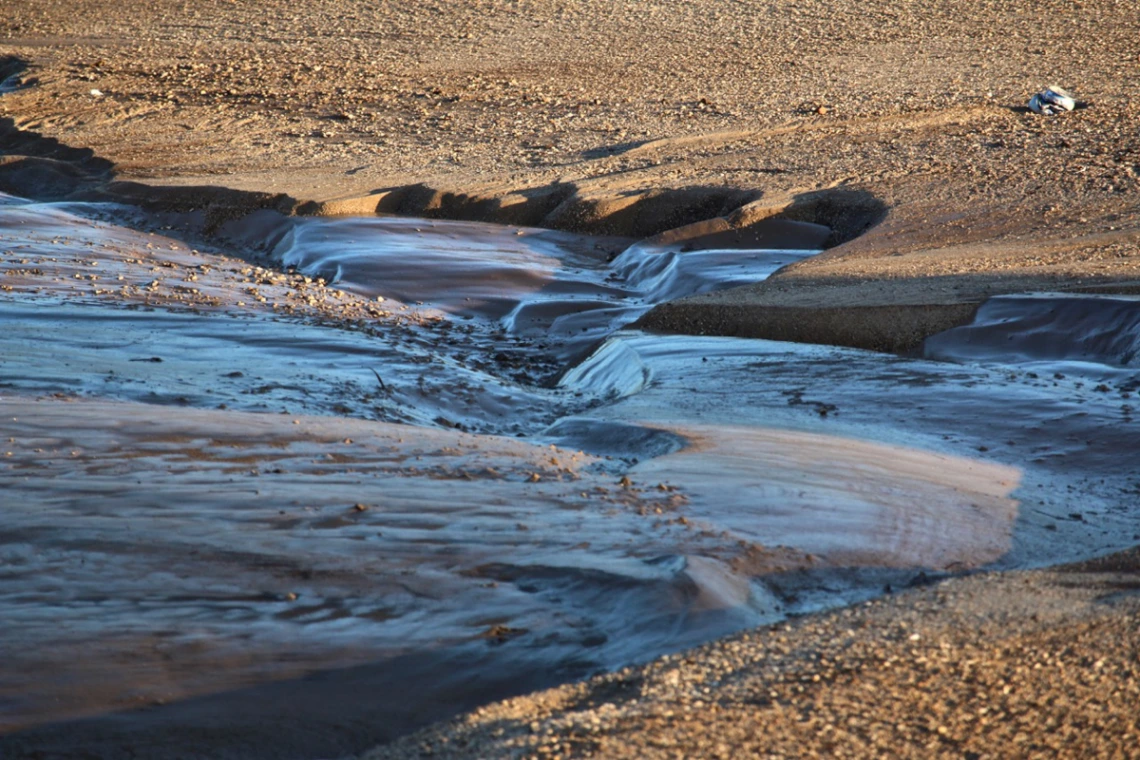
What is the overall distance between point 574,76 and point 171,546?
344 inches

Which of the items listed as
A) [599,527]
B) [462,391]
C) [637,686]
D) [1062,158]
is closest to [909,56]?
[1062,158]

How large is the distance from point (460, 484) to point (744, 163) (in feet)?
17.8

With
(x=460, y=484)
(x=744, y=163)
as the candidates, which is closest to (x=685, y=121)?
(x=744, y=163)

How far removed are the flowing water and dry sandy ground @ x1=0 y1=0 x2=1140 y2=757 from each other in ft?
1.27

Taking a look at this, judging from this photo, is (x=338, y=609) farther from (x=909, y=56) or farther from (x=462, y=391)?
(x=909, y=56)

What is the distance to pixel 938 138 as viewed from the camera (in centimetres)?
855

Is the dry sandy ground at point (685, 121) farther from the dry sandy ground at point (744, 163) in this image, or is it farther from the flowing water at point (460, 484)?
the flowing water at point (460, 484)

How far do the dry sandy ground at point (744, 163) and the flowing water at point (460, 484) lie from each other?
1.27 ft

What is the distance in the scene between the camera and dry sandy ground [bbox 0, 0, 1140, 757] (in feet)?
7.13

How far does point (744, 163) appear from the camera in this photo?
845 cm

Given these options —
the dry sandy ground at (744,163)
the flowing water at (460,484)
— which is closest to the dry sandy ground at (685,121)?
the dry sandy ground at (744,163)

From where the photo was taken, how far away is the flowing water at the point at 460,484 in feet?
8.59

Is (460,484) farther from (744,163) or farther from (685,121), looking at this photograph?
(685,121)

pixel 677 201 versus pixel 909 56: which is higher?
pixel 909 56
